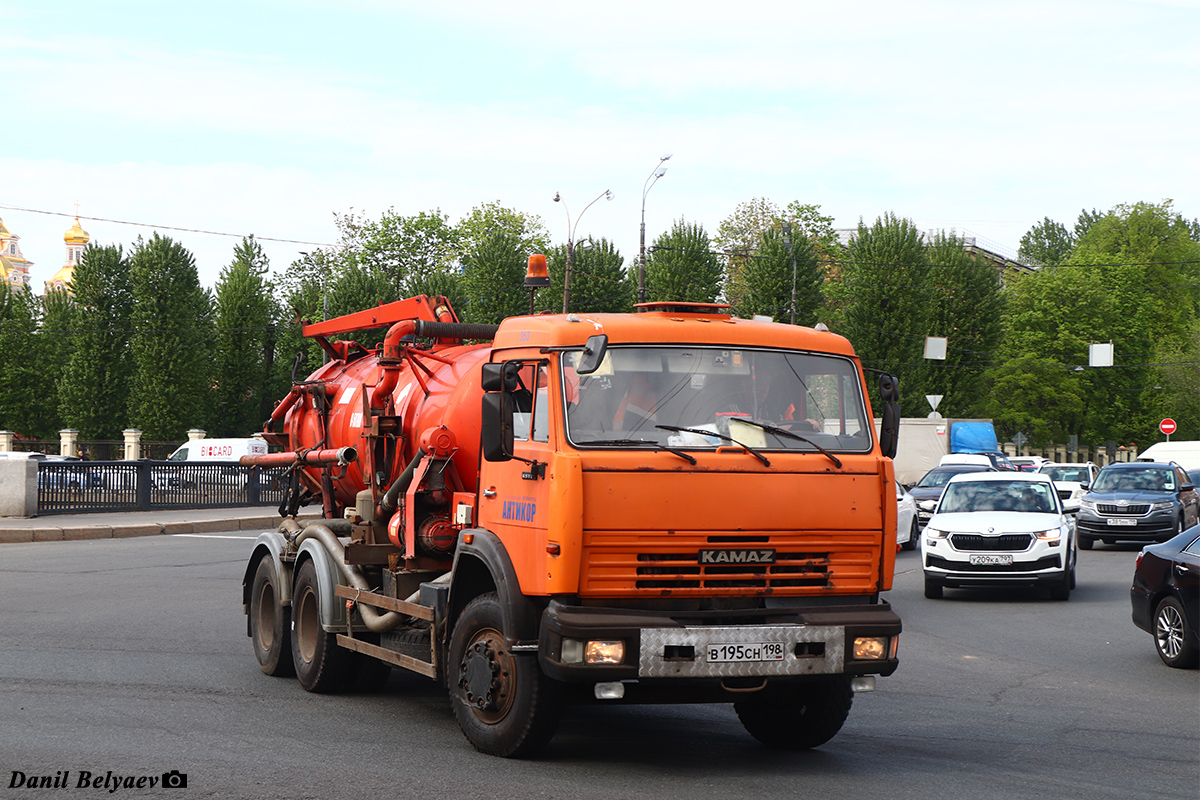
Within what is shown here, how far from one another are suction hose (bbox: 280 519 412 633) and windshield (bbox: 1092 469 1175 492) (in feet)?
66.5

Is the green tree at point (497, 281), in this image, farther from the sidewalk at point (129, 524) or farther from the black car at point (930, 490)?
the black car at point (930, 490)

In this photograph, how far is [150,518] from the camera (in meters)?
27.5

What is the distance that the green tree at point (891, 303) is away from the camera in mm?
57562

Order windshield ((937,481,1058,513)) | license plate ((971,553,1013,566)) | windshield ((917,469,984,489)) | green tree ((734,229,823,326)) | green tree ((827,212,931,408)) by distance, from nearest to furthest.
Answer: license plate ((971,553,1013,566)), windshield ((937,481,1058,513)), windshield ((917,469,984,489)), green tree ((734,229,823,326)), green tree ((827,212,931,408))

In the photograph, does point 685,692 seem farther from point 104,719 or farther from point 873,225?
point 873,225

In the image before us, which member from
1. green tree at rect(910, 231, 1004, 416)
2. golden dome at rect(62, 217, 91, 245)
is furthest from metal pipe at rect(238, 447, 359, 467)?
golden dome at rect(62, 217, 91, 245)

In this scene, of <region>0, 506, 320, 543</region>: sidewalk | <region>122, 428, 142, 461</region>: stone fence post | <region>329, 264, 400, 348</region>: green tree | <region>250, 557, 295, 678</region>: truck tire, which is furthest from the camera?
<region>329, 264, 400, 348</region>: green tree

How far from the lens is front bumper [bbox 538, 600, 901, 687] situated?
21.2 feet

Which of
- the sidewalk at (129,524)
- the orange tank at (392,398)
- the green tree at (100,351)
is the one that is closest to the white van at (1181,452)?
the sidewalk at (129,524)

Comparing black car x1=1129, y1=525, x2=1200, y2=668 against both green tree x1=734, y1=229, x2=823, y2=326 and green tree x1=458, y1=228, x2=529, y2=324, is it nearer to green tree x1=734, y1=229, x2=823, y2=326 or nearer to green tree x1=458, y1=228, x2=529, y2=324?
green tree x1=458, y1=228, x2=529, y2=324

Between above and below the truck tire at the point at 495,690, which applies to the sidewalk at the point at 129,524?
below

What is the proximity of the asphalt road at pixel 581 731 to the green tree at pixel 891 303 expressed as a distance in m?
45.2

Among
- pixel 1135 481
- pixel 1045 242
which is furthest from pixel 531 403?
pixel 1045 242

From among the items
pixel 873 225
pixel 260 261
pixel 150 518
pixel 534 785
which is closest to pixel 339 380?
pixel 534 785
